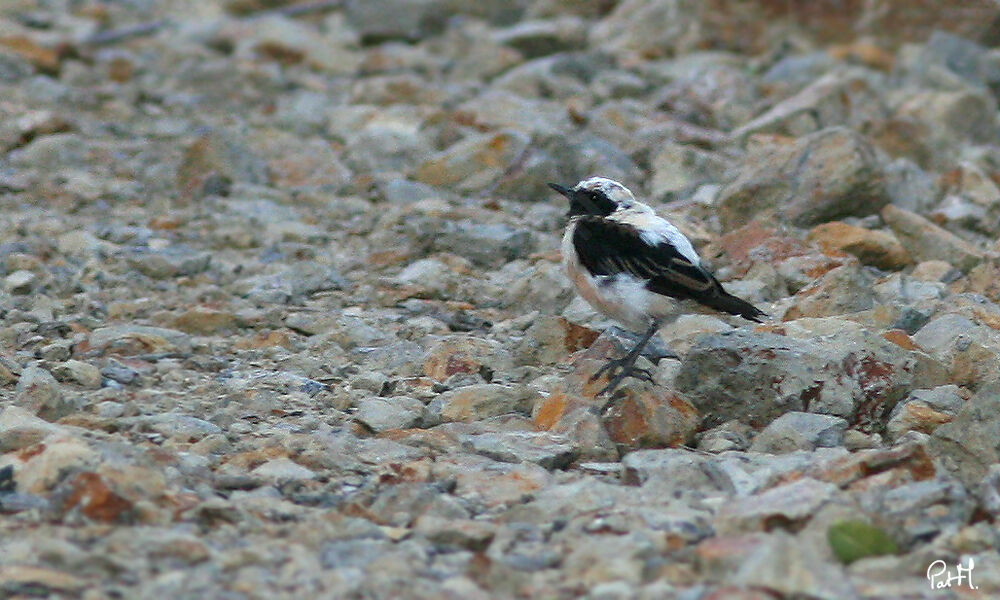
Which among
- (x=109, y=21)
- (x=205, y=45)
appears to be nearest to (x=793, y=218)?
(x=205, y=45)

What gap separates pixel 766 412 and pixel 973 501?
121cm

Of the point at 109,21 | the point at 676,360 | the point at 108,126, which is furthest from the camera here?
the point at 109,21

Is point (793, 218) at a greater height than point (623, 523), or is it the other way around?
point (623, 523)

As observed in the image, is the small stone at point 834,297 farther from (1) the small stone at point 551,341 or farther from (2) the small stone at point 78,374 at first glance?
(2) the small stone at point 78,374

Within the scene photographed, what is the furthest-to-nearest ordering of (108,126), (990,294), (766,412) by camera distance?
1. (108,126)
2. (990,294)
3. (766,412)

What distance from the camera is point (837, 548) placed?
3965mm

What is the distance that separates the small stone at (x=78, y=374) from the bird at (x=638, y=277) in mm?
1965

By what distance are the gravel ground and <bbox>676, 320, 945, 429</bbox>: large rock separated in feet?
0.04

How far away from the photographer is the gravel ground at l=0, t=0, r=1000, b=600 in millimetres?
4066

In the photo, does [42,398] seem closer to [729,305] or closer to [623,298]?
[623,298]

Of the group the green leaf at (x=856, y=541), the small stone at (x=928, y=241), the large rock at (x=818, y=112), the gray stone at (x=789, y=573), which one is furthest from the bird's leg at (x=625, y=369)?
the large rock at (x=818, y=112)

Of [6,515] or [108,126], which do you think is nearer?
[6,515]

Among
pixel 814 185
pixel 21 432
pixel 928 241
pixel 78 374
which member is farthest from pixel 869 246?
pixel 21 432

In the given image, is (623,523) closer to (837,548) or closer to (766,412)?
(837,548)
